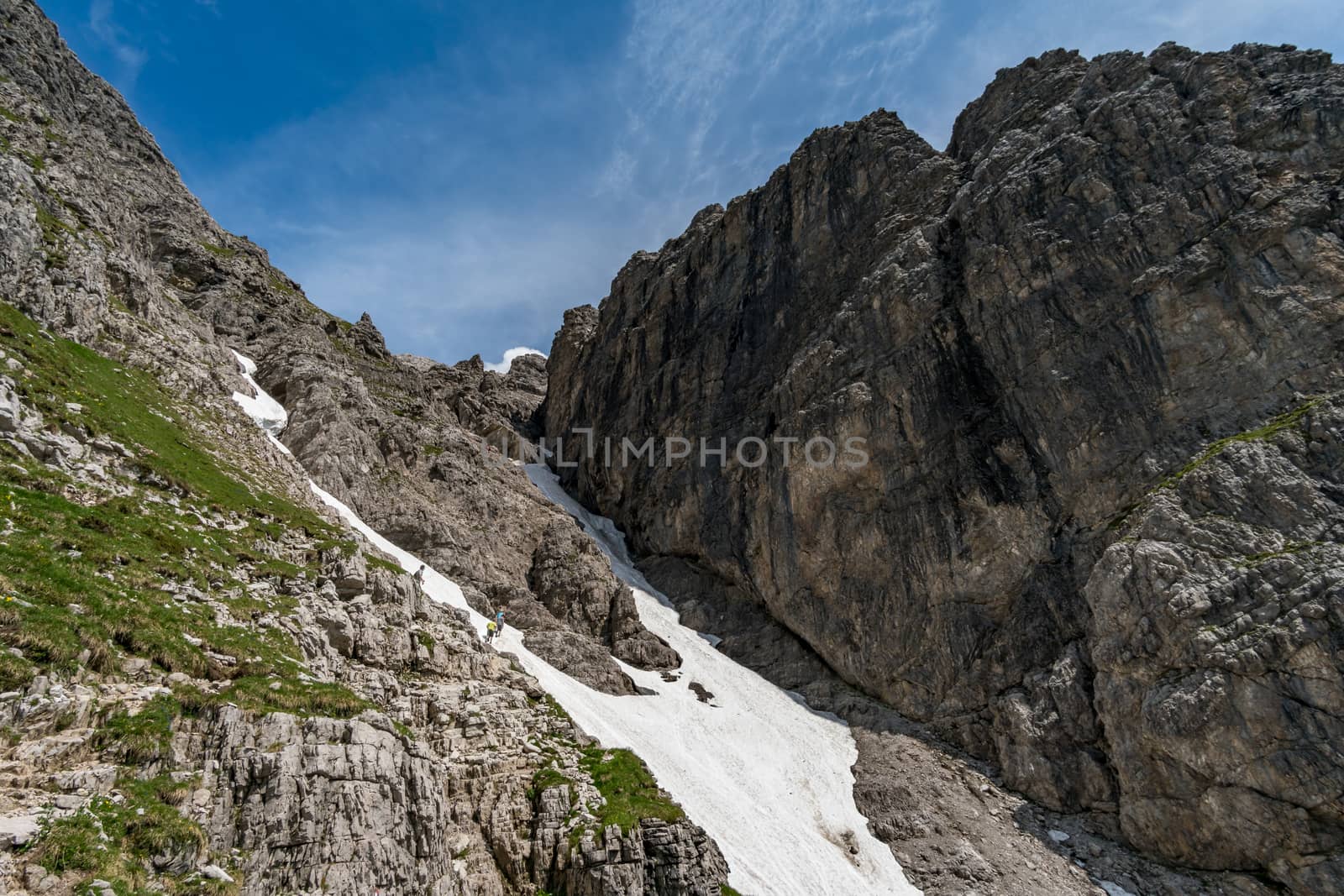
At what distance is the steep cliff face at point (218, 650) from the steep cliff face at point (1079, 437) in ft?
67.4

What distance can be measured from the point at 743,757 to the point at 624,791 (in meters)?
17.4

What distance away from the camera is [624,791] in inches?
1034

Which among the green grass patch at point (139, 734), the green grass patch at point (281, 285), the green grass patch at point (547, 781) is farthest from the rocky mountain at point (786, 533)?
the green grass patch at point (281, 285)

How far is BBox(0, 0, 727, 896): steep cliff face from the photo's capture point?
1279 centimetres

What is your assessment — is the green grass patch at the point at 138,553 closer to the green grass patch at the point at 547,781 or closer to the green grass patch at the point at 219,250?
the green grass patch at the point at 547,781

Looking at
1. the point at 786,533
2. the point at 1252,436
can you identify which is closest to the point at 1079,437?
the point at 1252,436

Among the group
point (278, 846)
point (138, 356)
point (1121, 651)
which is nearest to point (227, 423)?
point (138, 356)

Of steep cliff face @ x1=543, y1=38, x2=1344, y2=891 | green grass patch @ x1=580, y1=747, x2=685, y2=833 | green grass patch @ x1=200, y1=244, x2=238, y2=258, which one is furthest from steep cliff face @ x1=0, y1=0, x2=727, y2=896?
steep cliff face @ x1=543, y1=38, x2=1344, y2=891

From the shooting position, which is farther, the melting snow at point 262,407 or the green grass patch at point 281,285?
the green grass patch at point 281,285

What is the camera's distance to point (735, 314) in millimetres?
75812

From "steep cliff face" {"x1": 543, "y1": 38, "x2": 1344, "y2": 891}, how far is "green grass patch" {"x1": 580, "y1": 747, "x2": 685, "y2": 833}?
24784 millimetres

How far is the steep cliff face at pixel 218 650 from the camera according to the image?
12789 millimetres

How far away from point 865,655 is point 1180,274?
109 feet

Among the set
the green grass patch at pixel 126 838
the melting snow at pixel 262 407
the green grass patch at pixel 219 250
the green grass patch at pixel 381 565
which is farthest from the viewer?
the green grass patch at pixel 219 250
